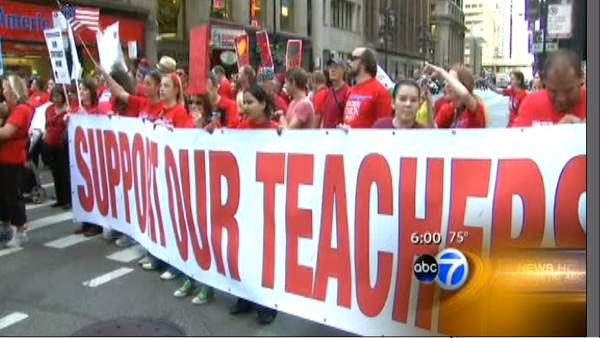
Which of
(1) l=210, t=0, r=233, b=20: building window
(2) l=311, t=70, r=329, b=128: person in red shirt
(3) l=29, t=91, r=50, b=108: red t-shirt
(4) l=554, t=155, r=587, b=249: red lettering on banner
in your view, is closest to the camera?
(4) l=554, t=155, r=587, b=249: red lettering on banner

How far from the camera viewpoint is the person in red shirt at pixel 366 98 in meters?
5.70

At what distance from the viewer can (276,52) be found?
3772cm

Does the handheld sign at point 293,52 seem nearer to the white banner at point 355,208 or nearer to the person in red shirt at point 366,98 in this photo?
the person in red shirt at point 366,98

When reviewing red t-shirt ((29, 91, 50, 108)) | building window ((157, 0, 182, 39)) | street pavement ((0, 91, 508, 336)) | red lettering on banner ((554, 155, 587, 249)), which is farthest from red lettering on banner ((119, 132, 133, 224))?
building window ((157, 0, 182, 39))

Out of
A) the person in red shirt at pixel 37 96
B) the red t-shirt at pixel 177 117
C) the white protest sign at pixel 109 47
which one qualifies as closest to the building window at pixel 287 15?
the person in red shirt at pixel 37 96

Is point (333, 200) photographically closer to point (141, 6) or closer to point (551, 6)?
point (551, 6)

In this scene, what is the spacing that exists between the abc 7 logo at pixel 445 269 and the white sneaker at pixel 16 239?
5.25 meters

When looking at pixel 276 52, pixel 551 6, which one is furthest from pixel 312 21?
pixel 551 6

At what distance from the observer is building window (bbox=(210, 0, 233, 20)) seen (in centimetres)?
3453

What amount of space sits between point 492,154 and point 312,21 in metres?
46.3

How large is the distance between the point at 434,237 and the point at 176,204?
2475mm

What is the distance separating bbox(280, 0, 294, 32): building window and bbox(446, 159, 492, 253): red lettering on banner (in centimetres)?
4132

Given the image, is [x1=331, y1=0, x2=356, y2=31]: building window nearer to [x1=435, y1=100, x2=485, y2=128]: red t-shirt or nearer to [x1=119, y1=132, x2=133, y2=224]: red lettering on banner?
[x1=119, y1=132, x2=133, y2=224]: red lettering on banner

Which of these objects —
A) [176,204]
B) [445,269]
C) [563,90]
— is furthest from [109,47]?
[445,269]
